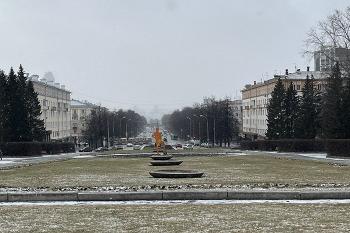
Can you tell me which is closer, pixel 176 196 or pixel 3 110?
pixel 176 196

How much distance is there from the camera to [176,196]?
15.9 metres

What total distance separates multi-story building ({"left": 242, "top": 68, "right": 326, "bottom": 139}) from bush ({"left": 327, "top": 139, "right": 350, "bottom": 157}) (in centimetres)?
5669

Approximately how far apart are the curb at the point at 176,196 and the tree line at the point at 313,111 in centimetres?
3750

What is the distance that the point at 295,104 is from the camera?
242 feet

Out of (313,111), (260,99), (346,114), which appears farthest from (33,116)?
(260,99)

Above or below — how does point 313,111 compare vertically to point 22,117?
above

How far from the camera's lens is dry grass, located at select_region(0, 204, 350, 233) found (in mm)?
10867

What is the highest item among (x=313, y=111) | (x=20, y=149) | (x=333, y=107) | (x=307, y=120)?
(x=313, y=111)

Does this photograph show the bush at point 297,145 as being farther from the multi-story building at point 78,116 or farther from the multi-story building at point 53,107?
the multi-story building at point 78,116

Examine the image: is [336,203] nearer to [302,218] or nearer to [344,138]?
[302,218]

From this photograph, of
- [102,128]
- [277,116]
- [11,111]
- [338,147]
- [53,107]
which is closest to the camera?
[338,147]

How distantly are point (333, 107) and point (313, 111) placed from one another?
1462 centimetres

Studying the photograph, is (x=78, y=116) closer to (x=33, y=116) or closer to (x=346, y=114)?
(x=33, y=116)

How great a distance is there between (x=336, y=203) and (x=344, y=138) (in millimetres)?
38582
